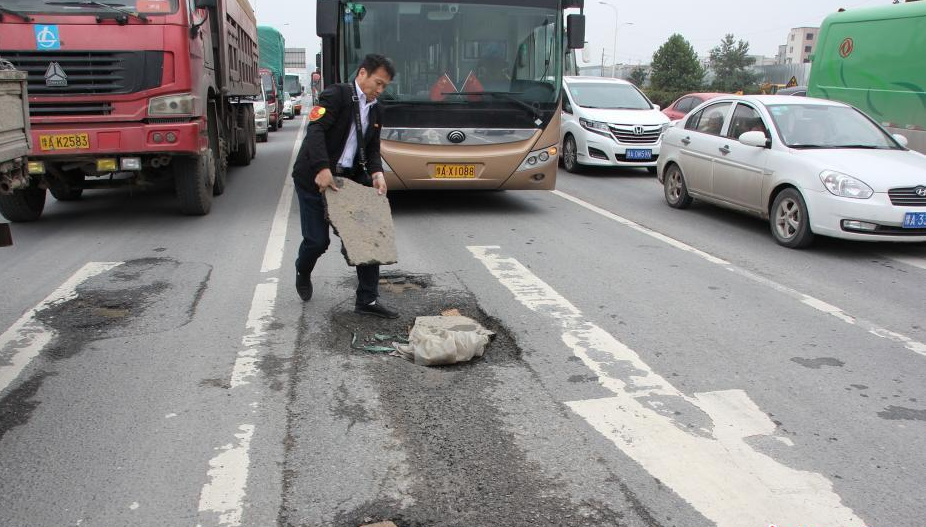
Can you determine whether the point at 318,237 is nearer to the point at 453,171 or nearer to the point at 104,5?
the point at 453,171

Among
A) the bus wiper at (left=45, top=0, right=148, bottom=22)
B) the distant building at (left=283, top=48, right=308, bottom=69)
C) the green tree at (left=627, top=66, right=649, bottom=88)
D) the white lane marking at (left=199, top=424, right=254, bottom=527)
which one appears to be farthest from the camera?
the green tree at (left=627, top=66, right=649, bottom=88)

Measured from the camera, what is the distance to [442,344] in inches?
177

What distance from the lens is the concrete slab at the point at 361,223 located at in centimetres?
509

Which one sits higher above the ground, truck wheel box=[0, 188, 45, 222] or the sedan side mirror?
the sedan side mirror

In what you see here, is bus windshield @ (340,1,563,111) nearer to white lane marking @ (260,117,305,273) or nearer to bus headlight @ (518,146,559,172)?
bus headlight @ (518,146,559,172)

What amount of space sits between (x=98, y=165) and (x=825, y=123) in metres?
8.33

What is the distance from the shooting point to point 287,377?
4285mm

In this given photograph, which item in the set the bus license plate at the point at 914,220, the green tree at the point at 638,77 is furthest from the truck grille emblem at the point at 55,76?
the green tree at the point at 638,77

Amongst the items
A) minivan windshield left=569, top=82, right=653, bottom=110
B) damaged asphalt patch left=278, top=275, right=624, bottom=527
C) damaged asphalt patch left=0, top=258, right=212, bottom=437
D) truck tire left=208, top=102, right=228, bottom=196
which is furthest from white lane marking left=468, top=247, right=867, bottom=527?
minivan windshield left=569, top=82, right=653, bottom=110

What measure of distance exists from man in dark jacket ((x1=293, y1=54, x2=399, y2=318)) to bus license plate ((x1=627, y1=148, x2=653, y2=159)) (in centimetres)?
949

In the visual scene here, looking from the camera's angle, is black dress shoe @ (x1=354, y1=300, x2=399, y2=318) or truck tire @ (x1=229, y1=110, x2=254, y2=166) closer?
black dress shoe @ (x1=354, y1=300, x2=399, y2=318)

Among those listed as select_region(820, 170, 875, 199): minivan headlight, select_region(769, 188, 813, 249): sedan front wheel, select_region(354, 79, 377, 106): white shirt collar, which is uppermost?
select_region(354, 79, 377, 106): white shirt collar

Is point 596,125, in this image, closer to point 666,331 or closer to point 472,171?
point 472,171

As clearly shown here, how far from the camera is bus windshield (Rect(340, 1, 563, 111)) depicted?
30.7 ft
